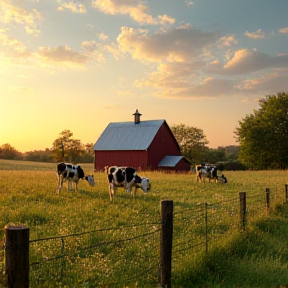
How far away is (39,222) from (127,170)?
6.60m

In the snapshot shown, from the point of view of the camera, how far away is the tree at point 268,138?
2397 inches

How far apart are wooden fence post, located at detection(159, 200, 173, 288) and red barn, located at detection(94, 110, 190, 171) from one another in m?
37.4

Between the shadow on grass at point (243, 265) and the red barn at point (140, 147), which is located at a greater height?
the red barn at point (140, 147)

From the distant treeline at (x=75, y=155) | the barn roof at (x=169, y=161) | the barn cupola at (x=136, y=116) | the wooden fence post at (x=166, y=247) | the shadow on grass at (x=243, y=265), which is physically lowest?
the shadow on grass at (x=243, y=265)

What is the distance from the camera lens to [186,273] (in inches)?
256

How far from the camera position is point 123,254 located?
24.8 feet

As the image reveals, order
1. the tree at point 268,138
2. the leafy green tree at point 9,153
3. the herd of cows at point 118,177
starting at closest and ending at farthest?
the herd of cows at point 118,177 → the tree at point 268,138 → the leafy green tree at point 9,153

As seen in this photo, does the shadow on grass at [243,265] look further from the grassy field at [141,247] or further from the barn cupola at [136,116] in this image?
the barn cupola at [136,116]

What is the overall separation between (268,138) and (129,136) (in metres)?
26.9

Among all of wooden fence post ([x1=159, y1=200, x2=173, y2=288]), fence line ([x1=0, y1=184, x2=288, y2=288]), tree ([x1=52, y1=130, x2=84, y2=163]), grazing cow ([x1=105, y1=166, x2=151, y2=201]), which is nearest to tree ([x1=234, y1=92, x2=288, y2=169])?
tree ([x1=52, y1=130, x2=84, y2=163])

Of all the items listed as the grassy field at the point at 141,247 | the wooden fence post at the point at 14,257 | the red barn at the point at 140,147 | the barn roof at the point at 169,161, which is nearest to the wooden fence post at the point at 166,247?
the grassy field at the point at 141,247

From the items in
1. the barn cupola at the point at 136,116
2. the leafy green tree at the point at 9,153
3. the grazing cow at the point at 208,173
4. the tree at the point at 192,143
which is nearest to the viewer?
the grazing cow at the point at 208,173

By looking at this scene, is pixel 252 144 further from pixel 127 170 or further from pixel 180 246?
pixel 180 246

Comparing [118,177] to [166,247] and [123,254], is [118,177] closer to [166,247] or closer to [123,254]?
[123,254]
